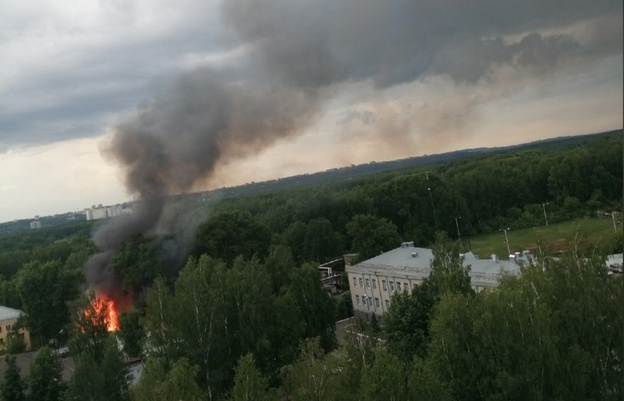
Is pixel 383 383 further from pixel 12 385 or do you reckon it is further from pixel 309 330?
pixel 12 385

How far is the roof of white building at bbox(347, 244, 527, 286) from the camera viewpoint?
22.5 metres

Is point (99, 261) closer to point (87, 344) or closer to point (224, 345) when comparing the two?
point (87, 344)

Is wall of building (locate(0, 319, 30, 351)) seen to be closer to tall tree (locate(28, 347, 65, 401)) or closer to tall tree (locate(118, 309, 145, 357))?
tall tree (locate(118, 309, 145, 357))

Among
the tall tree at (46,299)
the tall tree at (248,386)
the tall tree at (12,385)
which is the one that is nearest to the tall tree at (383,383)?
the tall tree at (248,386)

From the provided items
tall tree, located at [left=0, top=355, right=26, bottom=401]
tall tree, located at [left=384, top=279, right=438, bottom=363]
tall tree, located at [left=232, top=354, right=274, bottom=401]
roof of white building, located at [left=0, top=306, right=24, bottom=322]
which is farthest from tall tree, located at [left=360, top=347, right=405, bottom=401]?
roof of white building, located at [left=0, top=306, right=24, bottom=322]

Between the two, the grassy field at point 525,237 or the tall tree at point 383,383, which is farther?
the grassy field at point 525,237

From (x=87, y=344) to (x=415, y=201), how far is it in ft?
128

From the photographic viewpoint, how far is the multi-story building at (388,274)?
25.4 meters

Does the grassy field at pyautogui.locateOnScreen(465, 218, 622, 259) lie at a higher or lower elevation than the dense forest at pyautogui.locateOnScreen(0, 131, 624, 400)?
lower

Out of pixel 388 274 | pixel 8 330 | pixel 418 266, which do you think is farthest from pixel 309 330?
pixel 8 330

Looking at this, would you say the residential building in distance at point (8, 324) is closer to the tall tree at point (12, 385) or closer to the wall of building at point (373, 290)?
the tall tree at point (12, 385)

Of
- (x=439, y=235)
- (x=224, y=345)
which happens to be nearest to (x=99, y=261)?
(x=224, y=345)

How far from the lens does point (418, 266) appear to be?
27172 millimetres

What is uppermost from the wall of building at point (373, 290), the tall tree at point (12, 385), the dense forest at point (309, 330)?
the dense forest at point (309, 330)
